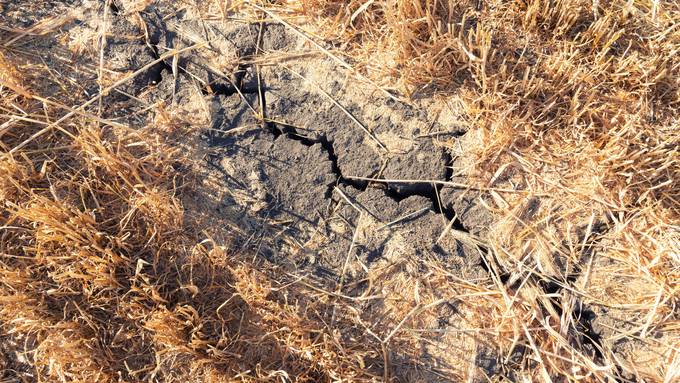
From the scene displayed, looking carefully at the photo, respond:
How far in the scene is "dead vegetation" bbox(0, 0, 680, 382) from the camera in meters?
2.25

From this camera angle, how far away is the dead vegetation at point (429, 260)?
2252 millimetres

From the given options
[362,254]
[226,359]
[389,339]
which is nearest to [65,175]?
[226,359]

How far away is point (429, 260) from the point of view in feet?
7.67

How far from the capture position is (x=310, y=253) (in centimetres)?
239

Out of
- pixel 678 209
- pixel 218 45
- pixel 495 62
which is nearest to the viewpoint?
pixel 678 209

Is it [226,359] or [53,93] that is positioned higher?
[53,93]

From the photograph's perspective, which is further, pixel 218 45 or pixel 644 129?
pixel 218 45

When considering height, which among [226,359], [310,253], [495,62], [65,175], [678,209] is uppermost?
[495,62]

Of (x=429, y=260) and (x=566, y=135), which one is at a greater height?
(x=566, y=135)

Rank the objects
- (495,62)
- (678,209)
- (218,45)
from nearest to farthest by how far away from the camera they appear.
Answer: (678,209), (495,62), (218,45)

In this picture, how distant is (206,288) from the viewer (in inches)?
94.3

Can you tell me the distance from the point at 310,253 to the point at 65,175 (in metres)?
1.27

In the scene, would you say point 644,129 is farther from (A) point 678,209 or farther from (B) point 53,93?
(B) point 53,93

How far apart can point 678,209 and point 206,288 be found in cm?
218
